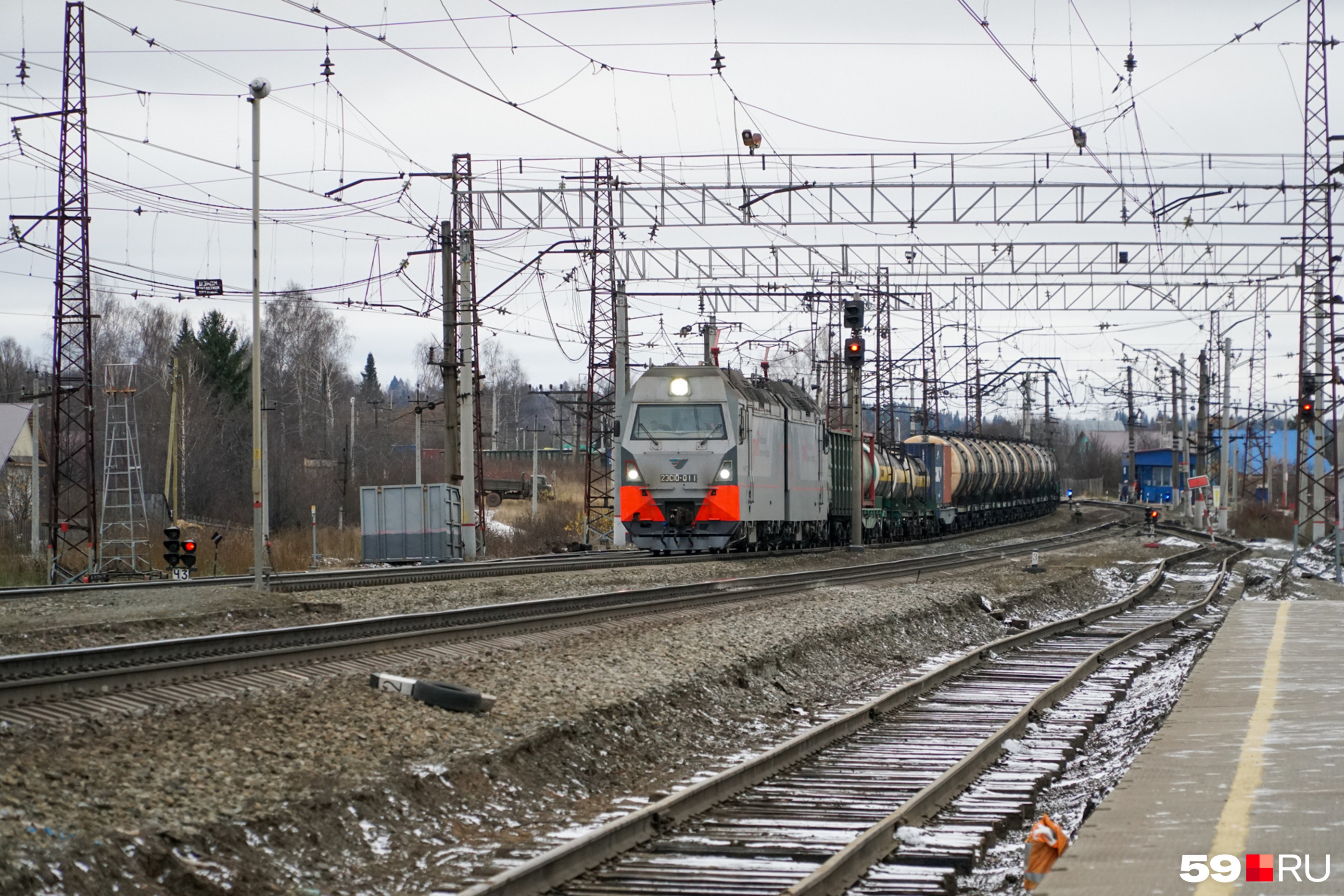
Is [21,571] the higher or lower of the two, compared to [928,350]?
lower

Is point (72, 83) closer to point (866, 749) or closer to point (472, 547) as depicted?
point (472, 547)

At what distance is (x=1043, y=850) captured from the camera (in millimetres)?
6555

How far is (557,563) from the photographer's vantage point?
91.6ft

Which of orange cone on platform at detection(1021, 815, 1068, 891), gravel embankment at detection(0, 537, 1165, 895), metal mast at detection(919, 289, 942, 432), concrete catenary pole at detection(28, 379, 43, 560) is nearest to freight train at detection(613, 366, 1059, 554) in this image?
metal mast at detection(919, 289, 942, 432)

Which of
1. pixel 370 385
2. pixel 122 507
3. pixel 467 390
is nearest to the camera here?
pixel 467 390

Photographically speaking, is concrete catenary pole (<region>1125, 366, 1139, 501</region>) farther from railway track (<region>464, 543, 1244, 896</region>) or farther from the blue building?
railway track (<region>464, 543, 1244, 896</region>)

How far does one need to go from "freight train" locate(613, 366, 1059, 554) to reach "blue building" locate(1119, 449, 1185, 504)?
2154 inches

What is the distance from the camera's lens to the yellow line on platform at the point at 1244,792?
5621 millimetres

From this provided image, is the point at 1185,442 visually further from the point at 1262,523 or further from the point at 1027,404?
the point at 1027,404

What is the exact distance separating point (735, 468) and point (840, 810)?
20195mm

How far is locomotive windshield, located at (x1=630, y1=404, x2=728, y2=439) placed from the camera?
94.6 ft

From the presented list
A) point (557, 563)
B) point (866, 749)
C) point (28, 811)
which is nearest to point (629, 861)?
point (28, 811)

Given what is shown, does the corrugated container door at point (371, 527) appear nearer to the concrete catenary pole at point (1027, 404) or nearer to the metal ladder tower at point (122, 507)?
the metal ladder tower at point (122, 507)

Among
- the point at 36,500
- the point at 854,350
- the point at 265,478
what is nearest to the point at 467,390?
the point at 265,478
